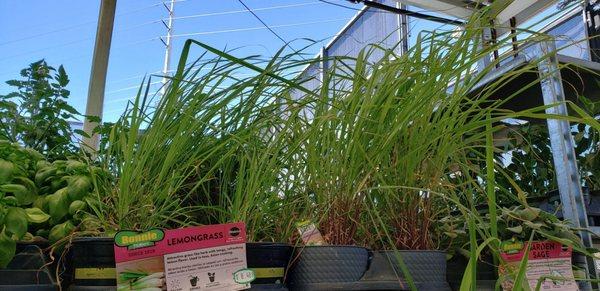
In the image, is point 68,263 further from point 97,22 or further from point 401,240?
point 97,22

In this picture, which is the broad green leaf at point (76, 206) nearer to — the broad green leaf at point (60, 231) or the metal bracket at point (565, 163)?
the broad green leaf at point (60, 231)

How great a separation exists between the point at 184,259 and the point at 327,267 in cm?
16

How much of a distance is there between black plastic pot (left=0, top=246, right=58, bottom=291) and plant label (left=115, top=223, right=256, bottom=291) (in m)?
0.11

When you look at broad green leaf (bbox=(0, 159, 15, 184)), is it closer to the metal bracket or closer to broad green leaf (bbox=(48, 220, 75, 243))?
broad green leaf (bbox=(48, 220, 75, 243))

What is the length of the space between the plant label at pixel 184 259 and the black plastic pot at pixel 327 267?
7 centimetres

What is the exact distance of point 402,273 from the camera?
56 centimetres

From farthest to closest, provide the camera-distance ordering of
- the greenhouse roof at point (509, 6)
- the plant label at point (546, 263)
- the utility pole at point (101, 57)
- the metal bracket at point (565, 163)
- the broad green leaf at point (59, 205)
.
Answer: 1. the greenhouse roof at point (509, 6)
2. the utility pole at point (101, 57)
3. the metal bracket at point (565, 163)
4. the plant label at point (546, 263)
5. the broad green leaf at point (59, 205)

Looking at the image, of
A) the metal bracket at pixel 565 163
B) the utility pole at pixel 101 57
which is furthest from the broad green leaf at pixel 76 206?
the utility pole at pixel 101 57

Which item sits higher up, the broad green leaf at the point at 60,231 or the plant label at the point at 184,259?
the broad green leaf at the point at 60,231

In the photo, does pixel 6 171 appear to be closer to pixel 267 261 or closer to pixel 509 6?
pixel 267 261

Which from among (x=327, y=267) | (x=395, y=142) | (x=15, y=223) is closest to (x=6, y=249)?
(x=15, y=223)

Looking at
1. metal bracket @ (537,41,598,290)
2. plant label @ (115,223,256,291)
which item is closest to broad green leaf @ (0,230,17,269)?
plant label @ (115,223,256,291)

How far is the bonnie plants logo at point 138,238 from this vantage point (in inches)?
17.9

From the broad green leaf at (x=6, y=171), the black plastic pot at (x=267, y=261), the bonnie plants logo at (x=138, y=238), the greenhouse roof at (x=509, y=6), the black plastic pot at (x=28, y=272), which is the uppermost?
the greenhouse roof at (x=509, y=6)
